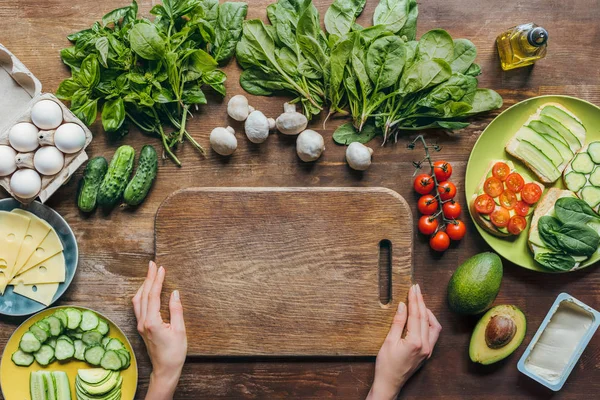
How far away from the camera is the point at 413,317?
6.33 feet

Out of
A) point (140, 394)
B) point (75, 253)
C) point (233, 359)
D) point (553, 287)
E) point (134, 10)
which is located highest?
point (134, 10)

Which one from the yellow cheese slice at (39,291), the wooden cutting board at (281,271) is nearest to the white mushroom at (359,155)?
the wooden cutting board at (281,271)

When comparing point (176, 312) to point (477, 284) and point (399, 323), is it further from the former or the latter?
point (477, 284)

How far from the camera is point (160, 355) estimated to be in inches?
75.0

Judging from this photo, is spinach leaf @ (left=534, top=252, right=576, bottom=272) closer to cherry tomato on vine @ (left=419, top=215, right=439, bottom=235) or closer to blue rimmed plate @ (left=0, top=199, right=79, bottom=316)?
cherry tomato on vine @ (left=419, top=215, right=439, bottom=235)

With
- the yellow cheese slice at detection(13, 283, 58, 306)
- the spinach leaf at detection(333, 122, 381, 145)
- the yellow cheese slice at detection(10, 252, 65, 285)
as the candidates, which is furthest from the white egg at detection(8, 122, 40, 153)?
the spinach leaf at detection(333, 122, 381, 145)

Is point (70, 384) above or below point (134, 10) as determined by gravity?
below

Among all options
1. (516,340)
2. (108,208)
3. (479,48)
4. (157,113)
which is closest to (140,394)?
(108,208)

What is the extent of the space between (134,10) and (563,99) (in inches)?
64.0

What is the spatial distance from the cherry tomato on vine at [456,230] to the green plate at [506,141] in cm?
5

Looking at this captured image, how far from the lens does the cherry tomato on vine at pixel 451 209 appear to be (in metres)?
1.97

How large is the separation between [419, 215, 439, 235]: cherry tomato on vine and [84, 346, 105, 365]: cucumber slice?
1270 millimetres

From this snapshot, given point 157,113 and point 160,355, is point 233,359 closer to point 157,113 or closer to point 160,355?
point 160,355

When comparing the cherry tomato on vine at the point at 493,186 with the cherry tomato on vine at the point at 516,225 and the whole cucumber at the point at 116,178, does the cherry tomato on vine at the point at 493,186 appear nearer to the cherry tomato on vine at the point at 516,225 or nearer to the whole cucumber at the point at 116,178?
the cherry tomato on vine at the point at 516,225
